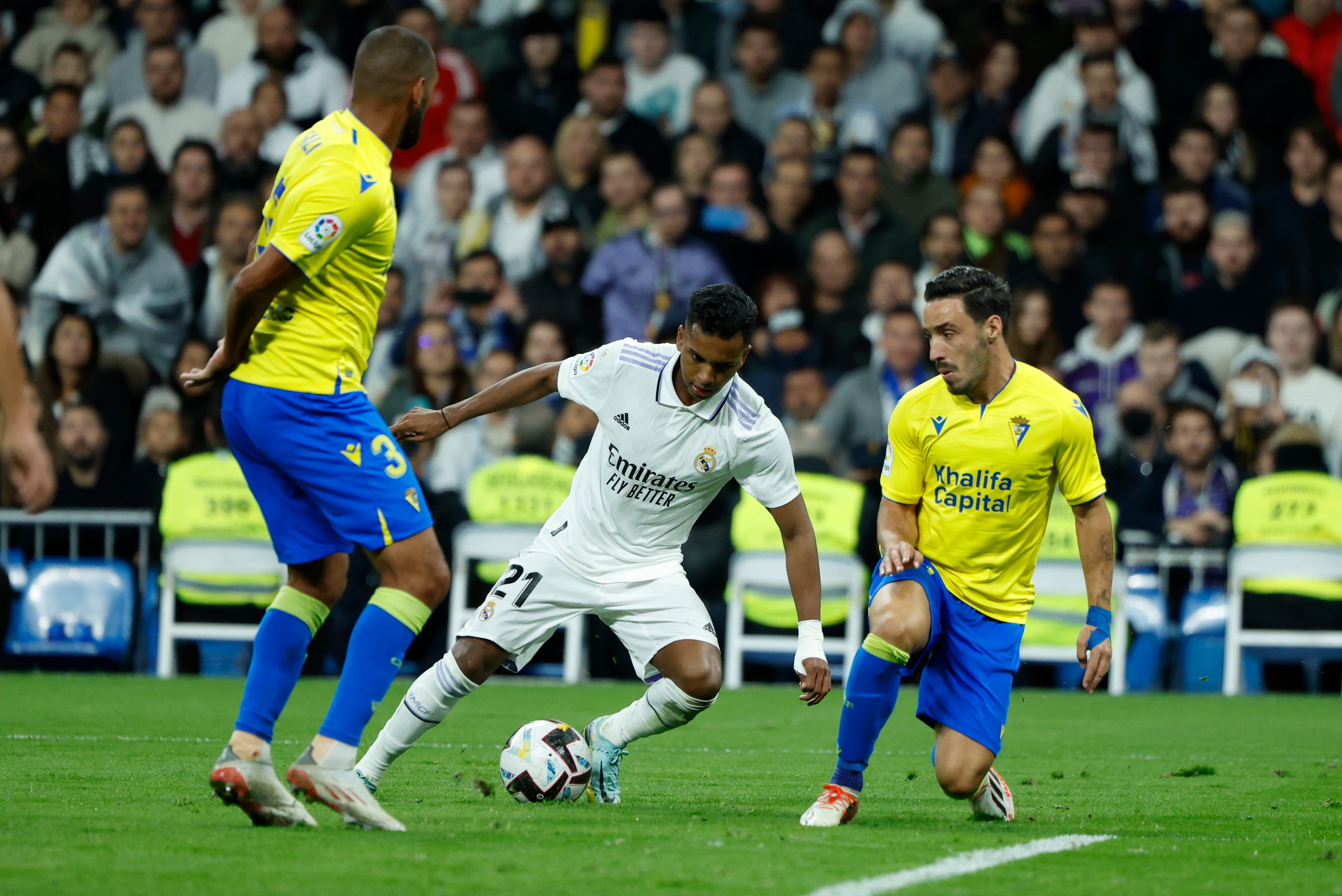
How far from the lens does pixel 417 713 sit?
6.04 metres

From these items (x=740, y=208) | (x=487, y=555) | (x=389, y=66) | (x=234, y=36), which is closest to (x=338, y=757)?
(x=389, y=66)

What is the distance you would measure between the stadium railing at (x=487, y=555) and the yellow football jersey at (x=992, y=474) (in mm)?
5953

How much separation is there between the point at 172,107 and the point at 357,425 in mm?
11387

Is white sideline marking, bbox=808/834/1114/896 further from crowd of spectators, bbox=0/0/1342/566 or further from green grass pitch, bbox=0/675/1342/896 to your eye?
crowd of spectators, bbox=0/0/1342/566

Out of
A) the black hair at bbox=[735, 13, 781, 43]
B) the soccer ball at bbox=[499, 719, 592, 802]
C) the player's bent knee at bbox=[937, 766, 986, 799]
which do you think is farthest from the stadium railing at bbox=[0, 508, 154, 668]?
the player's bent knee at bbox=[937, 766, 986, 799]

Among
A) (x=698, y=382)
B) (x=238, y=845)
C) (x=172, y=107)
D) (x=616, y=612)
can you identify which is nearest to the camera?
(x=238, y=845)

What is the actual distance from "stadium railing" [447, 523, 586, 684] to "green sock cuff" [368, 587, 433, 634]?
21.9 feet

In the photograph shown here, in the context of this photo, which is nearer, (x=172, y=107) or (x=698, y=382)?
(x=698, y=382)

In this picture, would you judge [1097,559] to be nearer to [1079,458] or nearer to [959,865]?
[1079,458]

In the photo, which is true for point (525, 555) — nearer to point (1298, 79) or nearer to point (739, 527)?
point (739, 527)

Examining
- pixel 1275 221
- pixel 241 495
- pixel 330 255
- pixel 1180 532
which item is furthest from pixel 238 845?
pixel 1275 221

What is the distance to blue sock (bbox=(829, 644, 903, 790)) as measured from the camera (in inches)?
236

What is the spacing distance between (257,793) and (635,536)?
6.29 ft

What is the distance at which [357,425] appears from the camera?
5.30 metres
